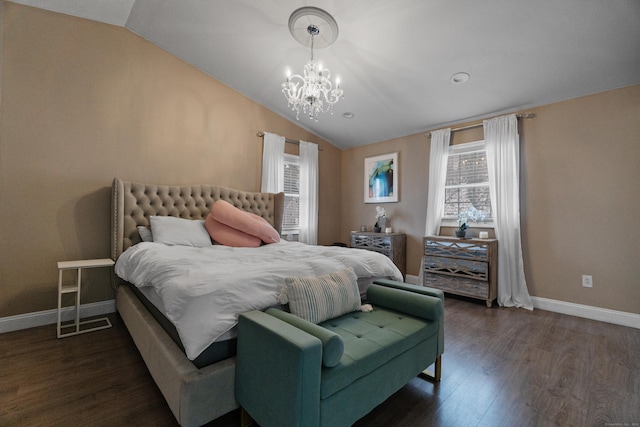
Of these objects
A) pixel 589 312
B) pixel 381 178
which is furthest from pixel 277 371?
pixel 381 178

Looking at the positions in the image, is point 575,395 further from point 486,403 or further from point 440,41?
point 440,41

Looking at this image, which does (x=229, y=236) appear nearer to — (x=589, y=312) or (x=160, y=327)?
(x=160, y=327)

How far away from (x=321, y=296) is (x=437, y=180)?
3.26 m

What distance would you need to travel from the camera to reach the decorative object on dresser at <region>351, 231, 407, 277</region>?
14.5 ft

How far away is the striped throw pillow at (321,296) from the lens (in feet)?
5.34

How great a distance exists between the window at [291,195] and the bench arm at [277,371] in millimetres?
3402

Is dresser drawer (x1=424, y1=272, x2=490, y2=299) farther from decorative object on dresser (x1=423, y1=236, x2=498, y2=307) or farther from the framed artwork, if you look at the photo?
the framed artwork

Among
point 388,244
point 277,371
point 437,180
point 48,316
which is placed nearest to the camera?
point 277,371

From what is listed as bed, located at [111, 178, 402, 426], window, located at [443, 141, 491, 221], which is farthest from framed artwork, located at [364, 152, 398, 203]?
bed, located at [111, 178, 402, 426]

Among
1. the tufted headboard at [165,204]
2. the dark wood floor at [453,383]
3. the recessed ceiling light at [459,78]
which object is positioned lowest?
the dark wood floor at [453,383]

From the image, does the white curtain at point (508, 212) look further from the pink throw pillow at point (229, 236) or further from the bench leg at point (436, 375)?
the pink throw pillow at point (229, 236)

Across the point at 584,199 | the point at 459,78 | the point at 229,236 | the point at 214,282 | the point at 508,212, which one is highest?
the point at 459,78

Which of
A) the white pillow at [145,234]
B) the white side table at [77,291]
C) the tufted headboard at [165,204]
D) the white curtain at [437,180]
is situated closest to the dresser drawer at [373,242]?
the white curtain at [437,180]

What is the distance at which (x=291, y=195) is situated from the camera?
15.9 feet
